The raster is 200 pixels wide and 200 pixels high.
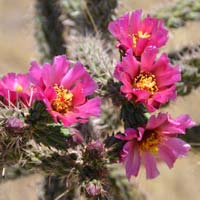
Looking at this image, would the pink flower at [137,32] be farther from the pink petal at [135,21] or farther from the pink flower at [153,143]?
the pink flower at [153,143]

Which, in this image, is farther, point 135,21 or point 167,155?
point 135,21

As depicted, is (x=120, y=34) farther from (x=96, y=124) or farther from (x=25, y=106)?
(x=96, y=124)

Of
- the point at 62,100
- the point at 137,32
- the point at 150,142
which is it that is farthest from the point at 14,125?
the point at 137,32

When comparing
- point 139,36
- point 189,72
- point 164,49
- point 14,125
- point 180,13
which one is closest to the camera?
point 14,125

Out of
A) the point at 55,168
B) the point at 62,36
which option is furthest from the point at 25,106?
the point at 62,36

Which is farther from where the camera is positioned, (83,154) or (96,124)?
(96,124)

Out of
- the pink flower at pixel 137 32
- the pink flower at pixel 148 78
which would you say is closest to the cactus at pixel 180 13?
the pink flower at pixel 137 32

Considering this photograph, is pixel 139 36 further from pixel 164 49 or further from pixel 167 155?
pixel 164 49

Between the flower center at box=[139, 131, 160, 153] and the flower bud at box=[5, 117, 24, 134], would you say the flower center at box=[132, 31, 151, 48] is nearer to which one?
the flower center at box=[139, 131, 160, 153]
